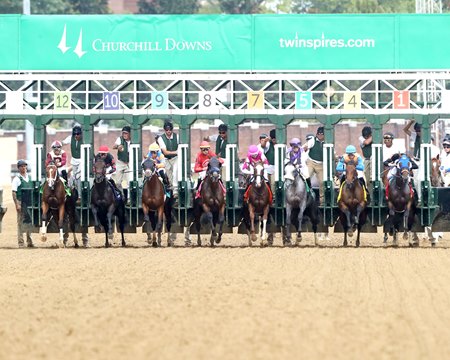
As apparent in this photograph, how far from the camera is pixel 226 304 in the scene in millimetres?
14438

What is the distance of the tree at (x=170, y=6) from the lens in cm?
9500

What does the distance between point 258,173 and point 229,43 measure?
3957mm

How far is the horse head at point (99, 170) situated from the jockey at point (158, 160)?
829 millimetres

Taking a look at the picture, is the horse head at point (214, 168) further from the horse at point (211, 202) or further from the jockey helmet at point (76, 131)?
the jockey helmet at point (76, 131)

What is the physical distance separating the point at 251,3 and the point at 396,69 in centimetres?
7302

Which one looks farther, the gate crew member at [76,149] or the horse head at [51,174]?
the gate crew member at [76,149]

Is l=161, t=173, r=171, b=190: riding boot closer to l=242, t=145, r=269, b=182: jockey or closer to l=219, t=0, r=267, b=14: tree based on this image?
l=242, t=145, r=269, b=182: jockey

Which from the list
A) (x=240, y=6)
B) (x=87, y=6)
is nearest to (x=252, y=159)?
(x=87, y=6)

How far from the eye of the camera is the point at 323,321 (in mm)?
12930

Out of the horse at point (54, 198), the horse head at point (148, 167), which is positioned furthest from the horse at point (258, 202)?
the horse at point (54, 198)

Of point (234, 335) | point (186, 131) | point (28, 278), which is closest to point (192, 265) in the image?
point (28, 278)

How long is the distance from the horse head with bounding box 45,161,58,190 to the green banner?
3.25 m

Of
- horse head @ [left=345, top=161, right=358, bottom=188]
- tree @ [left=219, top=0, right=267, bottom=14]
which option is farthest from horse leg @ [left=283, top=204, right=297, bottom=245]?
tree @ [left=219, top=0, right=267, bottom=14]

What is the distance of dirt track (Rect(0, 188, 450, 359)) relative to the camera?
11.4 metres
